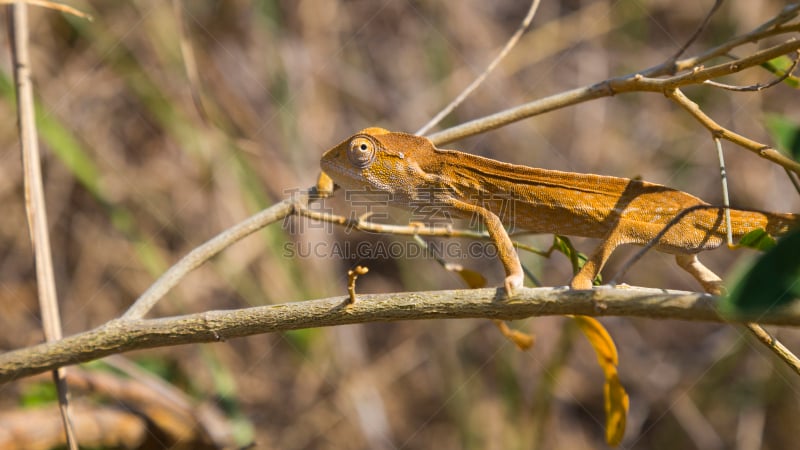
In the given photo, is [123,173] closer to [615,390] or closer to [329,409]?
[329,409]

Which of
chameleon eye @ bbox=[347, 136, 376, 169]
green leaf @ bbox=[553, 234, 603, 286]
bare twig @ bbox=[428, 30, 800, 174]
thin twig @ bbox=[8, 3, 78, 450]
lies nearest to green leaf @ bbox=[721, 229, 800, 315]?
bare twig @ bbox=[428, 30, 800, 174]

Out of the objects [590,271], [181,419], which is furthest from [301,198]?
[181,419]

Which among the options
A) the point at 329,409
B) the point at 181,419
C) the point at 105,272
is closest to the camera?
the point at 181,419

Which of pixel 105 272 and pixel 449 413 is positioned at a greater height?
pixel 105 272

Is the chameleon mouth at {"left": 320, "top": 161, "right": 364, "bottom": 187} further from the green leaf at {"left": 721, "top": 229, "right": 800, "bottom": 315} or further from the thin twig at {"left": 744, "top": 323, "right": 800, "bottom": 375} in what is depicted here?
the green leaf at {"left": 721, "top": 229, "right": 800, "bottom": 315}

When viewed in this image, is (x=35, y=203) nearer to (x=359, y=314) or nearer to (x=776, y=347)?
(x=359, y=314)

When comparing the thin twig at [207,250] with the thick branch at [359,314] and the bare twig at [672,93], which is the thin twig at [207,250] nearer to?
the thick branch at [359,314]
